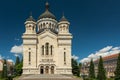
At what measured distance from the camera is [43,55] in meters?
49.3

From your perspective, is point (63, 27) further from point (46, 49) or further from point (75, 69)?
point (75, 69)

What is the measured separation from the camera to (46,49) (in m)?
49.9

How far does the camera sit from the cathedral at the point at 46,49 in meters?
48.5

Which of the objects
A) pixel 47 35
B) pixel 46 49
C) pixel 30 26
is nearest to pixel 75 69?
pixel 46 49

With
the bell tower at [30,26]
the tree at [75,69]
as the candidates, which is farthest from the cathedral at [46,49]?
the tree at [75,69]

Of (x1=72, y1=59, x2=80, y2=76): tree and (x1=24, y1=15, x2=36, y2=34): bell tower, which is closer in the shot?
(x1=24, y1=15, x2=36, y2=34): bell tower

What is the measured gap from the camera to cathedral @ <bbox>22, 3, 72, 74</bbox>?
159 feet

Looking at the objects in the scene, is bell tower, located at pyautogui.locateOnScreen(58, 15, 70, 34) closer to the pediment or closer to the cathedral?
the cathedral

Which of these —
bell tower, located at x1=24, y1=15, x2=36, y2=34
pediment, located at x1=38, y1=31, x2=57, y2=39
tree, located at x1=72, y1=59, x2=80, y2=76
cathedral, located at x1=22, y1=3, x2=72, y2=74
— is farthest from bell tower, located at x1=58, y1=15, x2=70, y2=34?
tree, located at x1=72, y1=59, x2=80, y2=76

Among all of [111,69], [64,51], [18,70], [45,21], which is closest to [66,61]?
[64,51]

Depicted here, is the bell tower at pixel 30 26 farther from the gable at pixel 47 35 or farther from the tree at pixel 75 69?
the tree at pixel 75 69

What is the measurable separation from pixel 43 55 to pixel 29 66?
12.9 ft

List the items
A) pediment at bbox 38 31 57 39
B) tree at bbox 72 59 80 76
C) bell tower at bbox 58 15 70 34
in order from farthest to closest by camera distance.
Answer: tree at bbox 72 59 80 76, bell tower at bbox 58 15 70 34, pediment at bbox 38 31 57 39

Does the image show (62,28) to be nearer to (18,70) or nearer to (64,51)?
(64,51)
